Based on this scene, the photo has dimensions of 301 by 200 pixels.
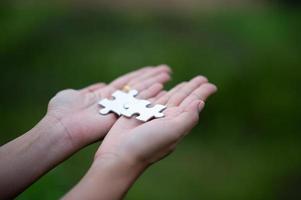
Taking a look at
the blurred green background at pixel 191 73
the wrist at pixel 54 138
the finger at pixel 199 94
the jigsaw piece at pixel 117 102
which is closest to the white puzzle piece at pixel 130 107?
the jigsaw piece at pixel 117 102

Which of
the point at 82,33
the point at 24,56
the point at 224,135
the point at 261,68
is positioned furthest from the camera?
the point at 82,33

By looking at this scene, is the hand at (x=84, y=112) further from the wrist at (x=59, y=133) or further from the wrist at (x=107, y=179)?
the wrist at (x=107, y=179)

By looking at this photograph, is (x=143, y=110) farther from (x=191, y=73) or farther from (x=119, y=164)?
(x=191, y=73)

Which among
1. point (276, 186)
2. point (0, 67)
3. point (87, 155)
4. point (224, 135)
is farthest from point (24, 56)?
point (276, 186)

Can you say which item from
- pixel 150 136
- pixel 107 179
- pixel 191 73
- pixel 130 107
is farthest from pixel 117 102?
pixel 191 73

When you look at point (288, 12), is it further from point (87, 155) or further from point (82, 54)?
point (87, 155)
